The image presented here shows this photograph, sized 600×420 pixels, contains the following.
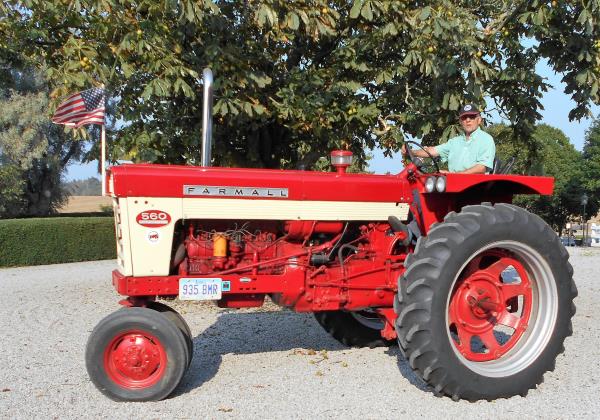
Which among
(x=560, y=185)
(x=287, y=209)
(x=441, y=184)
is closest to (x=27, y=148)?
(x=287, y=209)

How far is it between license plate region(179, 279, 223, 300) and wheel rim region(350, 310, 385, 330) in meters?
1.78

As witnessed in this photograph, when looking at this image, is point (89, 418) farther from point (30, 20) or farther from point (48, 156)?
point (48, 156)

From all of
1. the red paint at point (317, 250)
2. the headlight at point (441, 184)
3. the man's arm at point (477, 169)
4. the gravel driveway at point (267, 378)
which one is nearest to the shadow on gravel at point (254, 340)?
the gravel driveway at point (267, 378)

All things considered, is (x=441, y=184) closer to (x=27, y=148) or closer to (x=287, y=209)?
(x=287, y=209)

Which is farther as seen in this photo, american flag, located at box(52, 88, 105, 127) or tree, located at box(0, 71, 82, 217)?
tree, located at box(0, 71, 82, 217)

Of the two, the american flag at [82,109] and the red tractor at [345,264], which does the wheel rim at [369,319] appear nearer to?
the red tractor at [345,264]

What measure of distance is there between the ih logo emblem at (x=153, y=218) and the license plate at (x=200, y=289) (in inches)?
16.8

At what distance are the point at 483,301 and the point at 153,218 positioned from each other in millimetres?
2457

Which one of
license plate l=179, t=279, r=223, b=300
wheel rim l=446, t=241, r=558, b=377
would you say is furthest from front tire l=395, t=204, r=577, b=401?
license plate l=179, t=279, r=223, b=300

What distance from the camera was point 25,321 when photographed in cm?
792

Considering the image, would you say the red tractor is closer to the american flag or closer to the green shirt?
the green shirt

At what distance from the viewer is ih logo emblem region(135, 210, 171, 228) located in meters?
4.36

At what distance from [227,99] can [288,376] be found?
276 cm

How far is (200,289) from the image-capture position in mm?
4395
